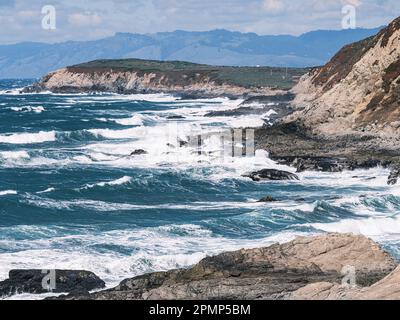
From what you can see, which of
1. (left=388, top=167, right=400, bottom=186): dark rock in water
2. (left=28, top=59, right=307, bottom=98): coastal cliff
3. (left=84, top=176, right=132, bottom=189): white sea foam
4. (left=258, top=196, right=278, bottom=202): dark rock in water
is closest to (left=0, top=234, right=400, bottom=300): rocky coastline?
(left=258, top=196, right=278, bottom=202): dark rock in water

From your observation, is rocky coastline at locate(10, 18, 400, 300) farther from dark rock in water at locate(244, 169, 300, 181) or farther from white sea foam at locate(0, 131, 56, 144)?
white sea foam at locate(0, 131, 56, 144)

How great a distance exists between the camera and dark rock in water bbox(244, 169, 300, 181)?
140 feet

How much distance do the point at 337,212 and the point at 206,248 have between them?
28.9 feet

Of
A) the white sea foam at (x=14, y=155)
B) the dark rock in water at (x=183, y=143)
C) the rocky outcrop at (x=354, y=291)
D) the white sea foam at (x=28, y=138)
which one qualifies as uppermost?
the rocky outcrop at (x=354, y=291)

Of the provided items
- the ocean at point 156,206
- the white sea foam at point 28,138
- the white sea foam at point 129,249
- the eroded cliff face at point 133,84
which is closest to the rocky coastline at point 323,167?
the ocean at point 156,206

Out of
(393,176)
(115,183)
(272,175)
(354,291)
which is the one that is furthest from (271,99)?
(354,291)

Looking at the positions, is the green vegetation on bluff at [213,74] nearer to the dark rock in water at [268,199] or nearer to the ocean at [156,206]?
the ocean at [156,206]

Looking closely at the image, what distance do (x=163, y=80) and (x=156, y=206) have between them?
445 ft

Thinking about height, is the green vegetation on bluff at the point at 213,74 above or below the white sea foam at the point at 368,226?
above

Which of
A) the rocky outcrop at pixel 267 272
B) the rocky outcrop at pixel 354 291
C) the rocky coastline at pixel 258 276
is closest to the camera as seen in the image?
the rocky outcrop at pixel 354 291

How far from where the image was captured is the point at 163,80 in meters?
171

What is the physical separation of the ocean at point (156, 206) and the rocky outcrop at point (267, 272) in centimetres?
362

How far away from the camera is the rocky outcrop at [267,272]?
666 inches
